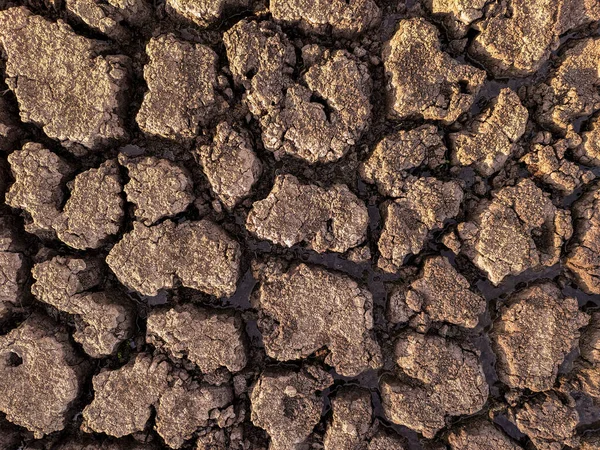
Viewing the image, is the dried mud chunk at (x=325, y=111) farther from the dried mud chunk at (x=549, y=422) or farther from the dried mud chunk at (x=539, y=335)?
the dried mud chunk at (x=549, y=422)

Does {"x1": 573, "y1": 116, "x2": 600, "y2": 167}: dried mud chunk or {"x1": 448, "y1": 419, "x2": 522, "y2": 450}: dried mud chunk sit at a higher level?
{"x1": 573, "y1": 116, "x2": 600, "y2": 167}: dried mud chunk

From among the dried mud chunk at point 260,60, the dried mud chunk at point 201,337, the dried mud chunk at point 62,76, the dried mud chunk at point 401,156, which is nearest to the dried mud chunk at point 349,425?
the dried mud chunk at point 201,337

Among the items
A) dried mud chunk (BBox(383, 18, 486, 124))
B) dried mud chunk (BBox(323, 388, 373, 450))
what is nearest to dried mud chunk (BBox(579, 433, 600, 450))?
dried mud chunk (BBox(323, 388, 373, 450))

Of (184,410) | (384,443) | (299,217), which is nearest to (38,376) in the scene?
(184,410)

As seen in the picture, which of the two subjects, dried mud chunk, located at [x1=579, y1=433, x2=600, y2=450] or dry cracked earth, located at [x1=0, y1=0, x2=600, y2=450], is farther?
dried mud chunk, located at [x1=579, y1=433, x2=600, y2=450]

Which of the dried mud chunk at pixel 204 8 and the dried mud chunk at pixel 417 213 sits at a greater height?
the dried mud chunk at pixel 204 8

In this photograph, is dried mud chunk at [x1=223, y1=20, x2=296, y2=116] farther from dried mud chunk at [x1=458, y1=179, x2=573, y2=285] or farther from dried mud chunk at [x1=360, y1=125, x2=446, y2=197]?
dried mud chunk at [x1=458, y1=179, x2=573, y2=285]

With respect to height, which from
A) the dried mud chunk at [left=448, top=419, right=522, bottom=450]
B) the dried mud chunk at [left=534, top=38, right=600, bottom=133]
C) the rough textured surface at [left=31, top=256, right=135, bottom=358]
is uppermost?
the dried mud chunk at [left=534, top=38, right=600, bottom=133]

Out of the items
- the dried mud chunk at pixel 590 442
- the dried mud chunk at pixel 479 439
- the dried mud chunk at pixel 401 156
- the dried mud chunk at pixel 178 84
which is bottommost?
the dried mud chunk at pixel 479 439
